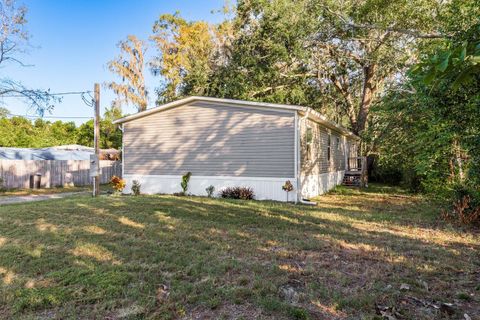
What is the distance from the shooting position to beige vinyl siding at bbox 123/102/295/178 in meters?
11.3

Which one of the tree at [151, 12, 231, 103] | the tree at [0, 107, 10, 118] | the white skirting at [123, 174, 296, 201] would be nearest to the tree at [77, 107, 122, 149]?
the tree at [151, 12, 231, 103]

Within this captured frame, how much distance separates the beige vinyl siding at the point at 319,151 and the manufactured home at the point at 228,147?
4 cm

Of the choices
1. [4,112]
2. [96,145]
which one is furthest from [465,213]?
[4,112]

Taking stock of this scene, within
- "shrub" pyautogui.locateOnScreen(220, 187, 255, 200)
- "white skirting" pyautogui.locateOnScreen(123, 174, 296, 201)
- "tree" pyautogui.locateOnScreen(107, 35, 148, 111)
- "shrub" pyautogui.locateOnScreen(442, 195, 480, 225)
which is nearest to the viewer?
"shrub" pyautogui.locateOnScreen(442, 195, 480, 225)

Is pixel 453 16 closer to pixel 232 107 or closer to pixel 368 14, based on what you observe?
pixel 368 14

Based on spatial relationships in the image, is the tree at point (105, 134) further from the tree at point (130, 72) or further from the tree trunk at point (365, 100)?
the tree trunk at point (365, 100)

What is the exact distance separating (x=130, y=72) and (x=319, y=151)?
17.2 m

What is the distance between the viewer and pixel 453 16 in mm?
7539

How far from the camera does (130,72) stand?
977 inches

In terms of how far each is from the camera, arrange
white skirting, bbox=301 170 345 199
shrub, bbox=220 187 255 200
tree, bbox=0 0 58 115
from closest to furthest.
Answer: tree, bbox=0 0 58 115 < shrub, bbox=220 187 255 200 < white skirting, bbox=301 170 345 199

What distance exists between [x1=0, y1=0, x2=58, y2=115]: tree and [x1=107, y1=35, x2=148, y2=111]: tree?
46.5ft

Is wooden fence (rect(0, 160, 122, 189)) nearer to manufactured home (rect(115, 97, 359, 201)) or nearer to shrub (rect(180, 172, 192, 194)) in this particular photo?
manufactured home (rect(115, 97, 359, 201))

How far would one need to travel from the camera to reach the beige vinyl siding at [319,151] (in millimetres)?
11617

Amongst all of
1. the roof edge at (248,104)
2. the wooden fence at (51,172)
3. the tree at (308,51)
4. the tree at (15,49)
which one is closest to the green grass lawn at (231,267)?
the tree at (15,49)
